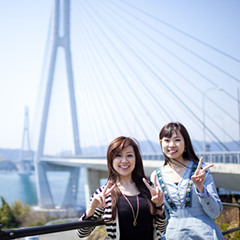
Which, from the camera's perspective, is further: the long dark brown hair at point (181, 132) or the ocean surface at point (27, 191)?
the ocean surface at point (27, 191)

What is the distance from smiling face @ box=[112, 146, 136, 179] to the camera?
1860 mm

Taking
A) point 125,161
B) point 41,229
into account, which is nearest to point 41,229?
point 41,229

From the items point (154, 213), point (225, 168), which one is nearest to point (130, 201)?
point (154, 213)

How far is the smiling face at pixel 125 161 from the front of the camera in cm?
186

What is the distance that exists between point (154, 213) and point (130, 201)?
15 centimetres

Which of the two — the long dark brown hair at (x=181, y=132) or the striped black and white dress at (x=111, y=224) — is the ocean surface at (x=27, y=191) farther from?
the striped black and white dress at (x=111, y=224)

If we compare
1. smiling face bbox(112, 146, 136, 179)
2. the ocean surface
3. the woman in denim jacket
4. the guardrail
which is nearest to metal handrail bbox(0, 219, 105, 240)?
the guardrail

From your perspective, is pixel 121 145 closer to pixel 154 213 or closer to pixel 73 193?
pixel 154 213

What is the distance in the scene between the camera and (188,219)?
1954mm

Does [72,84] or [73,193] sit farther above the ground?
[72,84]

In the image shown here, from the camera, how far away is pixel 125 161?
1848mm

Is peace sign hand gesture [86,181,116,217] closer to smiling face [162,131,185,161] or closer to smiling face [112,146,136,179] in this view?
smiling face [112,146,136,179]

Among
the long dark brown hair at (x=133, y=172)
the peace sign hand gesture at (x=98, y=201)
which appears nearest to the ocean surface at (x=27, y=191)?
the long dark brown hair at (x=133, y=172)

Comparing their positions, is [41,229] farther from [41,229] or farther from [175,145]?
[175,145]
